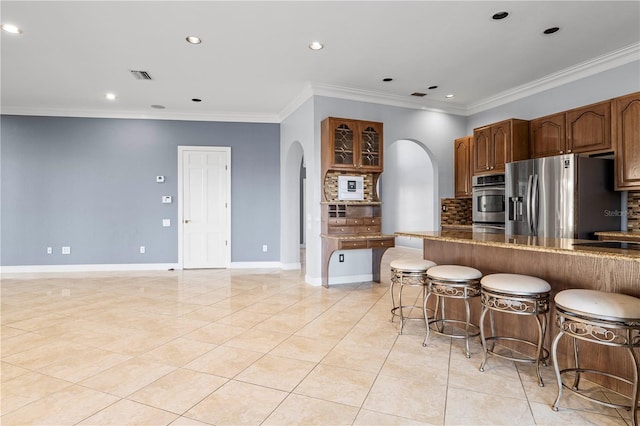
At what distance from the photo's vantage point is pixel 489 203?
5062 millimetres

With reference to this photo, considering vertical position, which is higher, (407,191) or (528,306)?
(407,191)

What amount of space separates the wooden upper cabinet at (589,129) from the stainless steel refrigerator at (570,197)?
0.19 meters

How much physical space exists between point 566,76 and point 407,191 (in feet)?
17.2

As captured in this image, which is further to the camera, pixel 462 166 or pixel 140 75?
pixel 462 166

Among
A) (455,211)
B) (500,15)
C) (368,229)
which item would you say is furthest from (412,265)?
(455,211)

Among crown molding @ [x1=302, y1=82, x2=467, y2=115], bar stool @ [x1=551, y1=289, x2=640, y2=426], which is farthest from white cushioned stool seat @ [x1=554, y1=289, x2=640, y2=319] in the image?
crown molding @ [x1=302, y1=82, x2=467, y2=115]

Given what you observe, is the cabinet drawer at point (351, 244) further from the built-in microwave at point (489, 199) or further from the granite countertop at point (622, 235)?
the granite countertop at point (622, 235)

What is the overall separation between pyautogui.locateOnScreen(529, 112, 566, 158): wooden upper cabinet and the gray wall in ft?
13.5

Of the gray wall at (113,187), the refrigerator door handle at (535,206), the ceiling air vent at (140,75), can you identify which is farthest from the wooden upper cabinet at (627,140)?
the ceiling air vent at (140,75)

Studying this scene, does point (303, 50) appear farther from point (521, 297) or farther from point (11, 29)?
Answer: point (521, 297)

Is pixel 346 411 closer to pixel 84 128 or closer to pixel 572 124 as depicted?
pixel 572 124

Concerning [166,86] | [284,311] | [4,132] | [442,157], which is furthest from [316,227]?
[4,132]

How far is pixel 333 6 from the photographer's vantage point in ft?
10.1

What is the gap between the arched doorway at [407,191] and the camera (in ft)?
30.2
